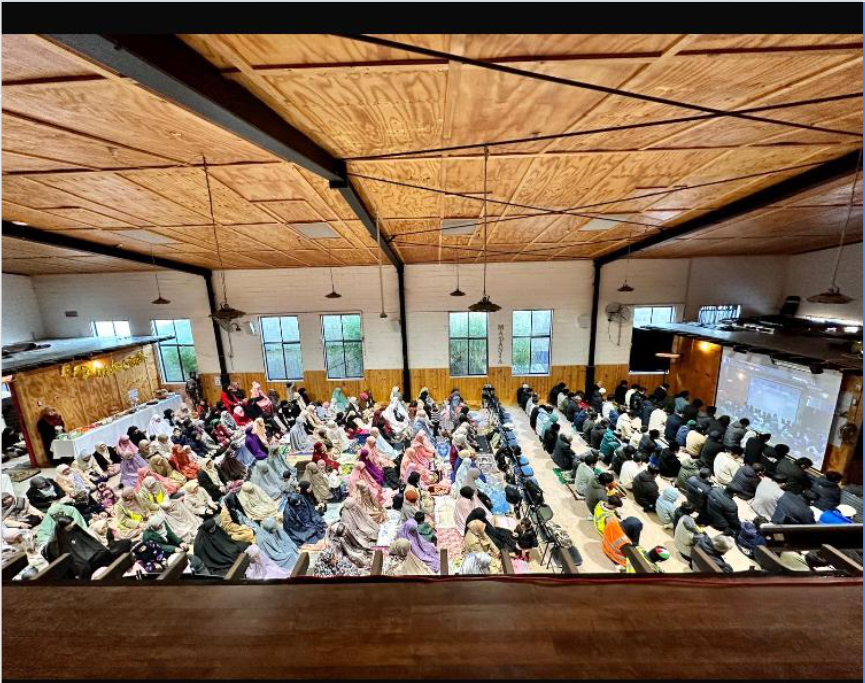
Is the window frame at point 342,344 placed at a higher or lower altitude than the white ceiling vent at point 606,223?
lower

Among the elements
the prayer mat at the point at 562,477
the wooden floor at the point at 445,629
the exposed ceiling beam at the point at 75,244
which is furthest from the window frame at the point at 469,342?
the wooden floor at the point at 445,629

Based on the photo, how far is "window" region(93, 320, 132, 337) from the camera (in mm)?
10659

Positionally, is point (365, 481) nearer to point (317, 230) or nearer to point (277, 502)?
point (277, 502)

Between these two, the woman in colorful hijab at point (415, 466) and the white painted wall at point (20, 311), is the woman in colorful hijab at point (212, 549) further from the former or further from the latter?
the white painted wall at point (20, 311)

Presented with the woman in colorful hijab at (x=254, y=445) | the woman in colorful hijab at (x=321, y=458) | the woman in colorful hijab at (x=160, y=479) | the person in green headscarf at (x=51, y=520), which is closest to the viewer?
the person in green headscarf at (x=51, y=520)

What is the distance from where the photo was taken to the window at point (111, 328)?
10659 millimetres

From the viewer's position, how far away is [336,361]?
423 inches

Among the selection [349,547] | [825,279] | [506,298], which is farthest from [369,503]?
[825,279]

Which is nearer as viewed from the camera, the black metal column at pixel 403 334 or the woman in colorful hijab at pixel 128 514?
the woman in colorful hijab at pixel 128 514

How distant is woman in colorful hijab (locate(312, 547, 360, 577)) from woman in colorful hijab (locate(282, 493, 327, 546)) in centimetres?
53

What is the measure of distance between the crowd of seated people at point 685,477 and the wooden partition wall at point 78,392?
10.6 metres

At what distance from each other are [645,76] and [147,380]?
12.8 m

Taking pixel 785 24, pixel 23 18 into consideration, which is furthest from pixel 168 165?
pixel 785 24

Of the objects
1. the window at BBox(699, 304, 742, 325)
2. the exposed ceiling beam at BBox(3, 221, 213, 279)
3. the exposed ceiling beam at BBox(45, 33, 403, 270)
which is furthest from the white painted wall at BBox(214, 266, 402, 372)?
the window at BBox(699, 304, 742, 325)
